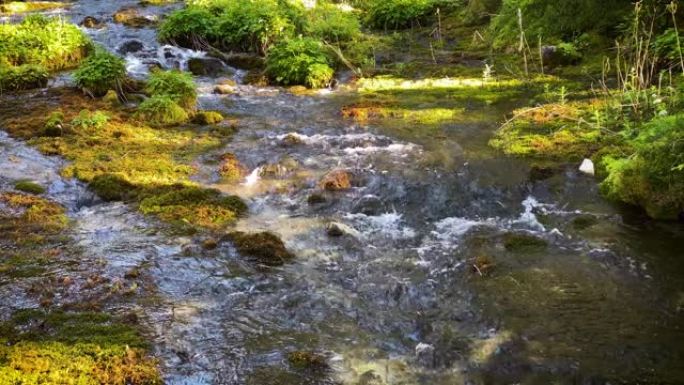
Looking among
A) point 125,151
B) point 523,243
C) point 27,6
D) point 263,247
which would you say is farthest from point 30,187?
point 27,6

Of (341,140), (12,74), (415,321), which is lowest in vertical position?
(415,321)

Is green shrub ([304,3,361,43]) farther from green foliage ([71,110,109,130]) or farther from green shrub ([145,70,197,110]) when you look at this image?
green foliage ([71,110,109,130])

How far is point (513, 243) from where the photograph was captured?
768cm

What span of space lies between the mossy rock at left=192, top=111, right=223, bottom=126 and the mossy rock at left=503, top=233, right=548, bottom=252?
7749 mm

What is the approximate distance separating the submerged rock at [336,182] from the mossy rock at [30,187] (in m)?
4.48

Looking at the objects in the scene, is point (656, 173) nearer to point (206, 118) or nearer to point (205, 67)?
point (206, 118)

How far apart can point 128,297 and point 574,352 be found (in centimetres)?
462

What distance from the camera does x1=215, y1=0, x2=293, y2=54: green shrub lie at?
18872 mm

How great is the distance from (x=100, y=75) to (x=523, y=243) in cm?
1146

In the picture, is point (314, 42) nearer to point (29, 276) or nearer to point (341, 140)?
point (341, 140)

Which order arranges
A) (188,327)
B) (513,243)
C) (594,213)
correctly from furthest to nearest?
(594,213), (513,243), (188,327)

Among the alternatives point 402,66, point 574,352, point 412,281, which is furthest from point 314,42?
point 574,352

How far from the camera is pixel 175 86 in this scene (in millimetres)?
13930

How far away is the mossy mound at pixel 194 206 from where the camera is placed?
335 inches
